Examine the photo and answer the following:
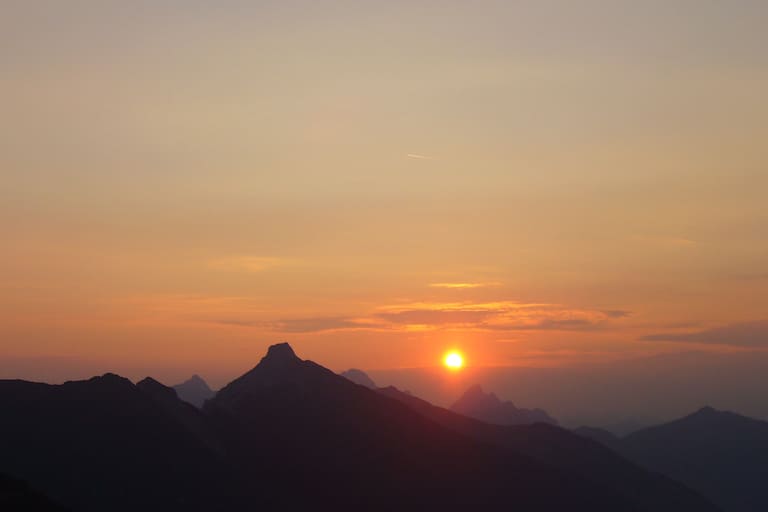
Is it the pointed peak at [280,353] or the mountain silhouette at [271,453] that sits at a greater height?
the pointed peak at [280,353]

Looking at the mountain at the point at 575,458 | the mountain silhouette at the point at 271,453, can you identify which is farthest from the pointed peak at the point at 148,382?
the mountain at the point at 575,458

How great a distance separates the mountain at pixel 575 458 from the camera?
181m

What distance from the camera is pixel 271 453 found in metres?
137

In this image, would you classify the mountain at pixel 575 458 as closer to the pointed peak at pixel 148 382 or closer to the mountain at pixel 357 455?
the mountain at pixel 357 455

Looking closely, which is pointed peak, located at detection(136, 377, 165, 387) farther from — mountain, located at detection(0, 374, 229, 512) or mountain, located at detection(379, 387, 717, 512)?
mountain, located at detection(379, 387, 717, 512)

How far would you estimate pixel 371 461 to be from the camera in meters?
142

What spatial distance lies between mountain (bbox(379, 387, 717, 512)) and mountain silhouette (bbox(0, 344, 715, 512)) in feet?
3.43

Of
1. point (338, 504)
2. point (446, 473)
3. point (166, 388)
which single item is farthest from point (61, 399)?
point (446, 473)

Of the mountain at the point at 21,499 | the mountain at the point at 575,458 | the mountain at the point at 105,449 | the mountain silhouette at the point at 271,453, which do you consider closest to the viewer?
the mountain at the point at 21,499

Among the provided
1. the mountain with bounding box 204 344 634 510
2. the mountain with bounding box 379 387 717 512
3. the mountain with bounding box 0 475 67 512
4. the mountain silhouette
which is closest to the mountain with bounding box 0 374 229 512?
the mountain silhouette

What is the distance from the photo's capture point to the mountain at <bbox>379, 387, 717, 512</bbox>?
595 feet

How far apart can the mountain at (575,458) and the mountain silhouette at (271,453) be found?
41.1 inches

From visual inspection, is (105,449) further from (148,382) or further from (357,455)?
(357,455)

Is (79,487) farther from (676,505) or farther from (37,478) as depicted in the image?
(676,505)
